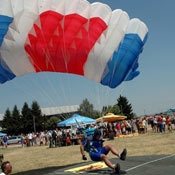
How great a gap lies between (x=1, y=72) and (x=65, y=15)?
2.61m

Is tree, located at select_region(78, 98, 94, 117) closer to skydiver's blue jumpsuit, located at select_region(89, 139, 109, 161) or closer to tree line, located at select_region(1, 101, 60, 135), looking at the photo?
tree line, located at select_region(1, 101, 60, 135)

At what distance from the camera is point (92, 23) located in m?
7.16

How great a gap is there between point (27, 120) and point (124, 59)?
158 feet

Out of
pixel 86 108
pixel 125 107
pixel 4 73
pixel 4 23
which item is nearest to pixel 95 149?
pixel 4 73

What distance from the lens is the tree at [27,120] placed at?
172 ft

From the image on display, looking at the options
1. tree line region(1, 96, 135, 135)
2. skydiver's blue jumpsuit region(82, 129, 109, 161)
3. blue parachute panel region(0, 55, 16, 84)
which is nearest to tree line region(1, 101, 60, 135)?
tree line region(1, 96, 135, 135)

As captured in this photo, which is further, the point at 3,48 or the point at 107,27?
the point at 107,27

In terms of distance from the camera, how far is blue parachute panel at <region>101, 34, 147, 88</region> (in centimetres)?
767

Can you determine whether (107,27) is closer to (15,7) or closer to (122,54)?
(122,54)

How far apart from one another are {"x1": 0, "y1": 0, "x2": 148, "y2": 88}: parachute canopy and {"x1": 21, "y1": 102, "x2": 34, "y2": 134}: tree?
46.6 metres

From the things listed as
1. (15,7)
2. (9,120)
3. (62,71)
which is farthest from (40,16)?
(9,120)

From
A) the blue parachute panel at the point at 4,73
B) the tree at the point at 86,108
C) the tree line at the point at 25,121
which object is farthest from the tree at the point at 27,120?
the blue parachute panel at the point at 4,73

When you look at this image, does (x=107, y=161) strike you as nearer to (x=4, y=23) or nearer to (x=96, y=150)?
(x=96, y=150)

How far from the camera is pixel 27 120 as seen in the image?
52875 millimetres
